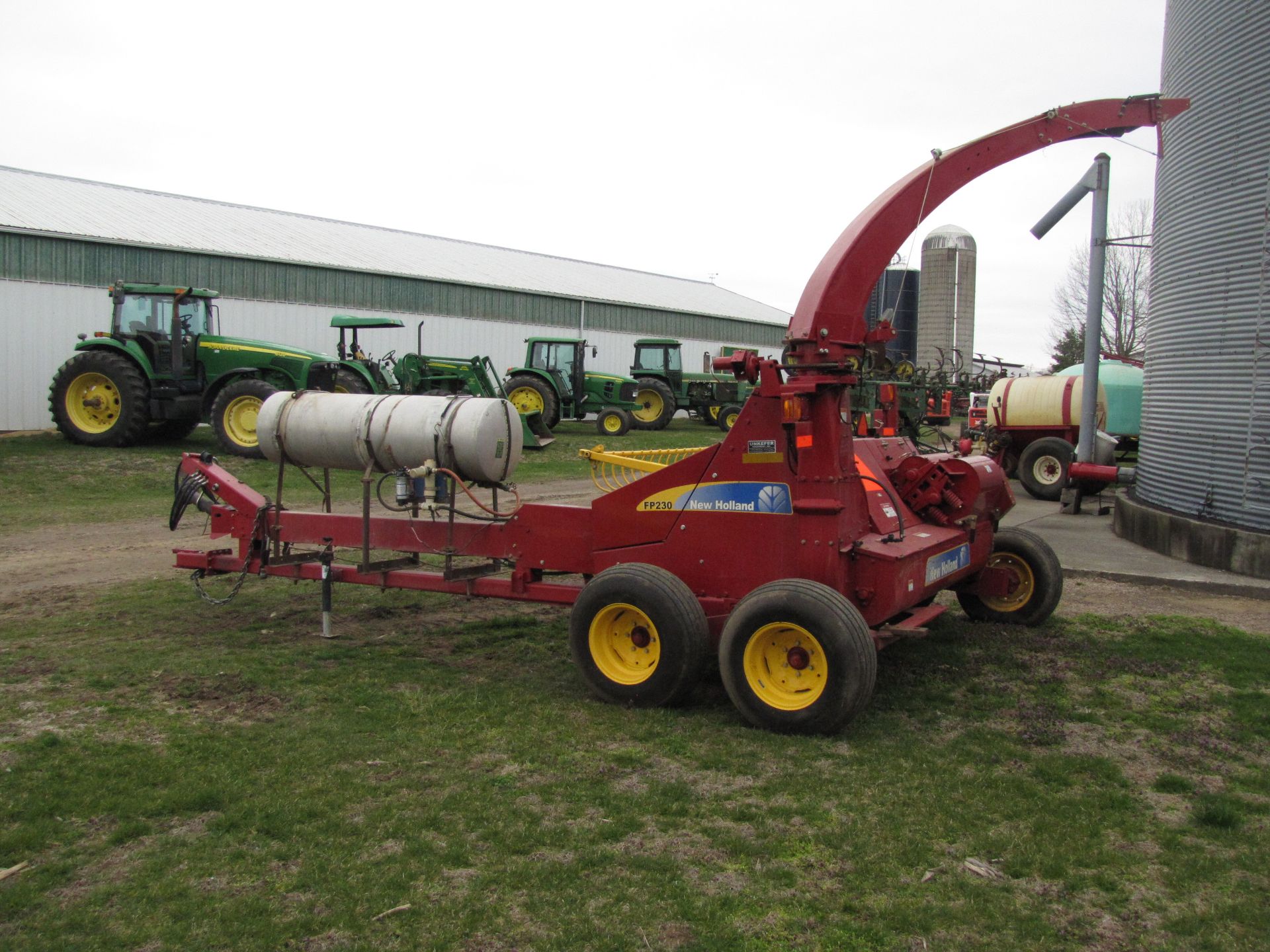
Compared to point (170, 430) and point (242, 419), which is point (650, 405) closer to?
point (170, 430)

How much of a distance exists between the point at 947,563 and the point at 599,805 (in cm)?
303

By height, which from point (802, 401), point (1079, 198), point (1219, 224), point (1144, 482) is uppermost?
point (1079, 198)

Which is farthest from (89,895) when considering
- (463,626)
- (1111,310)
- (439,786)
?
(1111,310)

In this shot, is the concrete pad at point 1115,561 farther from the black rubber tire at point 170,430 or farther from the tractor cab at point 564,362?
the black rubber tire at point 170,430

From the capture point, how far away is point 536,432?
23.0m

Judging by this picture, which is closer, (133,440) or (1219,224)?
(1219,224)

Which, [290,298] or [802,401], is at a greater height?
[290,298]

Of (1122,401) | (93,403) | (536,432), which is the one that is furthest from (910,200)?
(536,432)

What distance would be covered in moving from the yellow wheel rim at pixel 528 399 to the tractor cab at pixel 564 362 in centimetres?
123

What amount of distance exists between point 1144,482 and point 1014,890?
978 centimetres

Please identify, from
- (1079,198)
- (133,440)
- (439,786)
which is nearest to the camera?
(439,786)

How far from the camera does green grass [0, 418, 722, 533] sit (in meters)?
13.0

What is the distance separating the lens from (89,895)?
352 cm

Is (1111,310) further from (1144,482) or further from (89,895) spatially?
(89,895)
